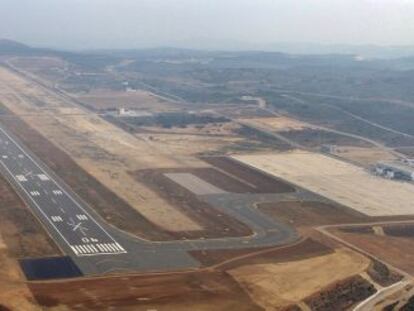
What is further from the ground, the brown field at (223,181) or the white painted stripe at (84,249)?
the white painted stripe at (84,249)

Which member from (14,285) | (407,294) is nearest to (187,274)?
(14,285)

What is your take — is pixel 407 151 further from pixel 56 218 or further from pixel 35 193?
pixel 56 218

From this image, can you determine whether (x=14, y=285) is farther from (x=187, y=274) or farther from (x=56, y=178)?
(x=56, y=178)

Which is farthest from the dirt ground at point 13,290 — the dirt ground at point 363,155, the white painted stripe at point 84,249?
the dirt ground at point 363,155

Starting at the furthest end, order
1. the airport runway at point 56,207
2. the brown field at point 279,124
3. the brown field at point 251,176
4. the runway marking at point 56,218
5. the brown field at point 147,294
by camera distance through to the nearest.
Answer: the brown field at point 279,124, the brown field at point 251,176, the runway marking at point 56,218, the airport runway at point 56,207, the brown field at point 147,294

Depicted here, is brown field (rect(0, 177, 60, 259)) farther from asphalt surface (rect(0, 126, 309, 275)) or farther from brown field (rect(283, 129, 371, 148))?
brown field (rect(283, 129, 371, 148))

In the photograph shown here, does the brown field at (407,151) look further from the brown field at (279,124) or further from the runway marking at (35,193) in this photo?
the runway marking at (35,193)

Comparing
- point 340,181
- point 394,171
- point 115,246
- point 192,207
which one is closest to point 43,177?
point 192,207
